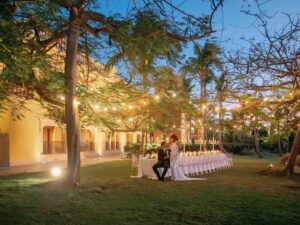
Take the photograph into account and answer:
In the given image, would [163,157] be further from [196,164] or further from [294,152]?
[294,152]

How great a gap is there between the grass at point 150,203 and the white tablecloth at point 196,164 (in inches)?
61.9

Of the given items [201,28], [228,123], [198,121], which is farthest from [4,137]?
[201,28]

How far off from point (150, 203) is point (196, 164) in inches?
271

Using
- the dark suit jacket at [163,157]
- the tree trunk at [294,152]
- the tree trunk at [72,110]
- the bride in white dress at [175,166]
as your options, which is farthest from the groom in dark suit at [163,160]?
the tree trunk at [294,152]

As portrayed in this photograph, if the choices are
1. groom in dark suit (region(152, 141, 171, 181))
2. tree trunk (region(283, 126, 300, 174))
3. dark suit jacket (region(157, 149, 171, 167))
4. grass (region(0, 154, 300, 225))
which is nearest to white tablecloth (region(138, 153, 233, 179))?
groom in dark suit (region(152, 141, 171, 181))

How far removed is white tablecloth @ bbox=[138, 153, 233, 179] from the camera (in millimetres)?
12477

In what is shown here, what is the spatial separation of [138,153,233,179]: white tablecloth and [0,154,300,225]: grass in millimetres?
1573

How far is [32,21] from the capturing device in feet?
27.1

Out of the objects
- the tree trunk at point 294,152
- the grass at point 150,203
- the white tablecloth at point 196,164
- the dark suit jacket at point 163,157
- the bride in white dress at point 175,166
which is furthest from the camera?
the tree trunk at point 294,152

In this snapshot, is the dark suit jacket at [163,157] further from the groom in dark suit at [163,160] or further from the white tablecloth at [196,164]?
the white tablecloth at [196,164]

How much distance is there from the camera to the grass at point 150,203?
6.13 m

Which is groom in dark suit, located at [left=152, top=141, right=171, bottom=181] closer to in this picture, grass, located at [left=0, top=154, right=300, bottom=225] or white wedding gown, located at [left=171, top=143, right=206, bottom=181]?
white wedding gown, located at [left=171, top=143, right=206, bottom=181]

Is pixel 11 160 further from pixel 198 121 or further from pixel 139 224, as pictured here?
pixel 139 224

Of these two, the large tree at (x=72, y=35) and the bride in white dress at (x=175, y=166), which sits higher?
the large tree at (x=72, y=35)
